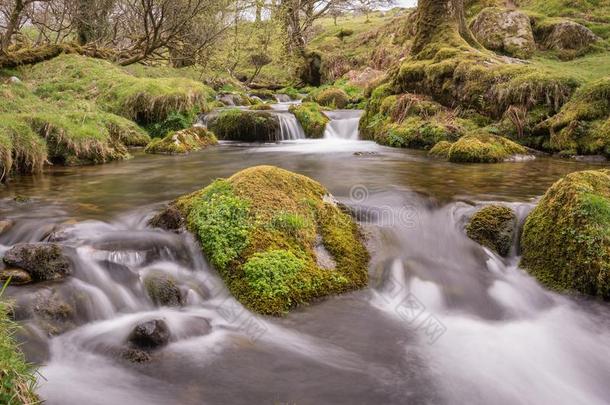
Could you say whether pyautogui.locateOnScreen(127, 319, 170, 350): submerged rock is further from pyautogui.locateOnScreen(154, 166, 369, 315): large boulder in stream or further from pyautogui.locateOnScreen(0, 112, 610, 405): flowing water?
pyautogui.locateOnScreen(154, 166, 369, 315): large boulder in stream

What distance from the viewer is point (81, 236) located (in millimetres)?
5086

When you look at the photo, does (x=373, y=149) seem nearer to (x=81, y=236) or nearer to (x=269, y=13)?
(x=81, y=236)

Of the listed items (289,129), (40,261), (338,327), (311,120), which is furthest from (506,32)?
(40,261)

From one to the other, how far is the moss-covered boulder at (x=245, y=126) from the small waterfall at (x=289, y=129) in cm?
17

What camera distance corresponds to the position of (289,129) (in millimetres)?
15422

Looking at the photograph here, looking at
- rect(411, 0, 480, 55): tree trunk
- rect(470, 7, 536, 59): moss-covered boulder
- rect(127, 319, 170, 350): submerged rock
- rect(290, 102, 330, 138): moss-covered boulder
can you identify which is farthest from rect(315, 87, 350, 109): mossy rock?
rect(127, 319, 170, 350): submerged rock

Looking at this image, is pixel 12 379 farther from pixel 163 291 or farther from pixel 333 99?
pixel 333 99

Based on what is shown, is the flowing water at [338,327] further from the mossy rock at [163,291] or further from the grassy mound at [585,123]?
the grassy mound at [585,123]

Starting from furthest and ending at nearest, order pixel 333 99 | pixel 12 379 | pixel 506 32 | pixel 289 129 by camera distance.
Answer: pixel 333 99
pixel 506 32
pixel 289 129
pixel 12 379

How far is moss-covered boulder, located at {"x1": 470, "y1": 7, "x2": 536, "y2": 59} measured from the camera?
17.6 meters

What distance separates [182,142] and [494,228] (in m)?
9.02

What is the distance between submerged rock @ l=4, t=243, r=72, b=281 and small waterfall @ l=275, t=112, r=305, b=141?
446 inches

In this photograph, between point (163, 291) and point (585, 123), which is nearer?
point (163, 291)

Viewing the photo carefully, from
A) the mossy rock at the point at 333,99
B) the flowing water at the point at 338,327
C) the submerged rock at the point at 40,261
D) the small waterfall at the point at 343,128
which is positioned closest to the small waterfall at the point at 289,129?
the small waterfall at the point at 343,128
